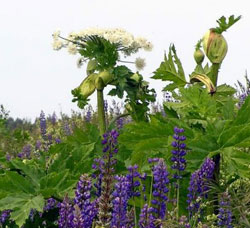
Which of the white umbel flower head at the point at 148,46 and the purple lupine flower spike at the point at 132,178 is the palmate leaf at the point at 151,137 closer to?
the purple lupine flower spike at the point at 132,178

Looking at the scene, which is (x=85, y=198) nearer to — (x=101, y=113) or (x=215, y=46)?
(x=215, y=46)

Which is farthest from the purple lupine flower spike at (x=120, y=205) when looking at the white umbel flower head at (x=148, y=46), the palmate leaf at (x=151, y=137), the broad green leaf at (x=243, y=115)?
the white umbel flower head at (x=148, y=46)

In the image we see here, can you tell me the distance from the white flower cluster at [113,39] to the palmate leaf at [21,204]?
1419mm

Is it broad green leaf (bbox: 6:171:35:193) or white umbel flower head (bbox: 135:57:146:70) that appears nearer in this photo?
broad green leaf (bbox: 6:171:35:193)

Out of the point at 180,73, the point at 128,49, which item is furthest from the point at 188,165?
the point at 128,49

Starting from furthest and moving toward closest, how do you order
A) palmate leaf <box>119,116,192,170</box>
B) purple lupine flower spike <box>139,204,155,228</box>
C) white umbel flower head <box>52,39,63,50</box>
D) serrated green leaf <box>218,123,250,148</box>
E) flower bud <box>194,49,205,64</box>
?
white umbel flower head <box>52,39,63,50</box> < flower bud <box>194,49,205,64</box> < palmate leaf <box>119,116,192,170</box> < serrated green leaf <box>218,123,250,148</box> < purple lupine flower spike <box>139,204,155,228</box>

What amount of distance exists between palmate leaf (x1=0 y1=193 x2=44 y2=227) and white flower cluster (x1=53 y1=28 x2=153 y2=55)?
1.42 metres

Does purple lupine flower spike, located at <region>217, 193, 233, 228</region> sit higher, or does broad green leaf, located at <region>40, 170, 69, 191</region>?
broad green leaf, located at <region>40, 170, 69, 191</region>

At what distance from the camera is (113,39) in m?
4.02

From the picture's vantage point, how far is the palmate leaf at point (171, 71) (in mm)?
3455

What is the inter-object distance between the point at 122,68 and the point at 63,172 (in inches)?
47.5

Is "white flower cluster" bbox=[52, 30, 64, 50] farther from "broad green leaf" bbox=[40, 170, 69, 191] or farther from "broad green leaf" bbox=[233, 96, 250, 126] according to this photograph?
"broad green leaf" bbox=[233, 96, 250, 126]

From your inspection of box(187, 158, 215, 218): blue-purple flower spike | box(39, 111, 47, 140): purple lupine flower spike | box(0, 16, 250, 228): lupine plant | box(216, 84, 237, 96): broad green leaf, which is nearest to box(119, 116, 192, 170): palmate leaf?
box(0, 16, 250, 228): lupine plant

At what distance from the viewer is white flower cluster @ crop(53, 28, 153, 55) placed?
400 cm
